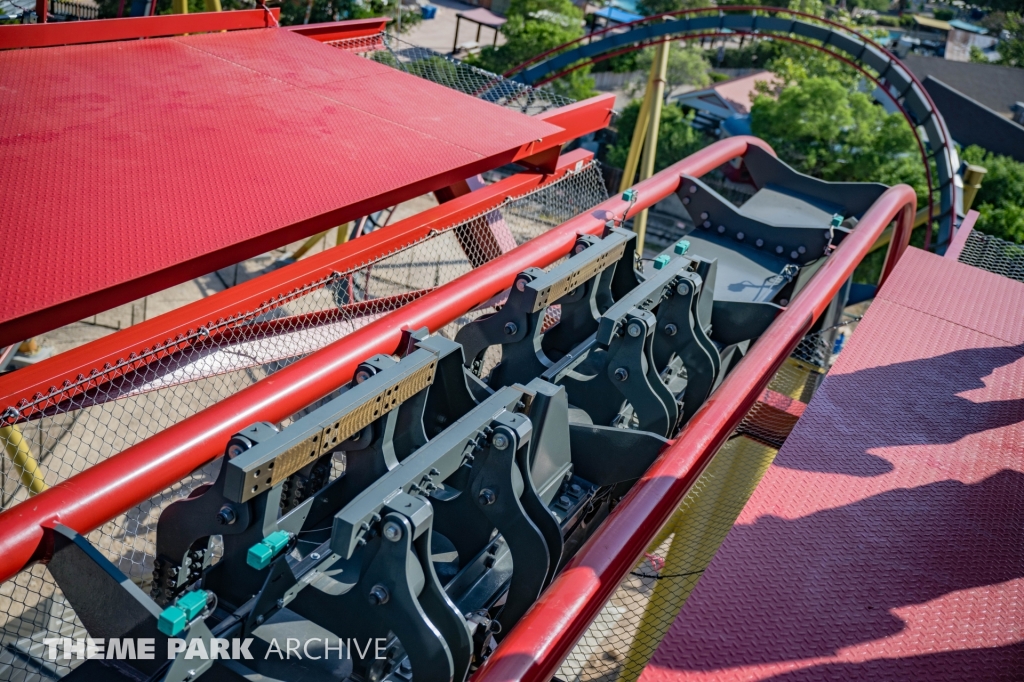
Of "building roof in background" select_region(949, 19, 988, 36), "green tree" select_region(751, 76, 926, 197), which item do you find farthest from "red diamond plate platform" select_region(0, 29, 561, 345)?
"building roof in background" select_region(949, 19, 988, 36)

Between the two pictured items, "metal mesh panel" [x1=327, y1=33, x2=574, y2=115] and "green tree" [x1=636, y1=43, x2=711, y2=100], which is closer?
"metal mesh panel" [x1=327, y1=33, x2=574, y2=115]

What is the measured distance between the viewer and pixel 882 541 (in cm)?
266

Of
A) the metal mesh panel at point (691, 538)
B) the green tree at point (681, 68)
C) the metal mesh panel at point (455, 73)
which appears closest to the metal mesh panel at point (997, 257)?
the metal mesh panel at point (455, 73)

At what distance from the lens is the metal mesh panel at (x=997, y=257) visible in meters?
7.29

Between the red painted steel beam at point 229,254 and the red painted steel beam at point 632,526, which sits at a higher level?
the red painted steel beam at point 229,254

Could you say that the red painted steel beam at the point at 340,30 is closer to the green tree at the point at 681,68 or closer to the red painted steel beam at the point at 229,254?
the red painted steel beam at the point at 229,254

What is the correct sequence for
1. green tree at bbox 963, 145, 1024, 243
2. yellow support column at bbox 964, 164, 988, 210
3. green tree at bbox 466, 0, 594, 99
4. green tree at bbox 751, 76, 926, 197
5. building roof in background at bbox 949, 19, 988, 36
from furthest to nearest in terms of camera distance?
building roof in background at bbox 949, 19, 988, 36
green tree at bbox 466, 0, 594, 99
green tree at bbox 751, 76, 926, 197
green tree at bbox 963, 145, 1024, 243
yellow support column at bbox 964, 164, 988, 210

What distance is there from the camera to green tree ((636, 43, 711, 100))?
25.2 m

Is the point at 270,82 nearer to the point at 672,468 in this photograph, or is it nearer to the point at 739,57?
the point at 672,468

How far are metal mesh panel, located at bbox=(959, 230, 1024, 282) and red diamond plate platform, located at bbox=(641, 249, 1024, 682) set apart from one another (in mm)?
3786

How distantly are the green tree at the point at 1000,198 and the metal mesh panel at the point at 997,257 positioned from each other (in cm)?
900

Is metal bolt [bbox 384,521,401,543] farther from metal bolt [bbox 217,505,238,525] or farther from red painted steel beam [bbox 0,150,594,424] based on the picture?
red painted steel beam [bbox 0,150,594,424]

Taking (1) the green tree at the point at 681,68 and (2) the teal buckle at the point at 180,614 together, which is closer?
(2) the teal buckle at the point at 180,614

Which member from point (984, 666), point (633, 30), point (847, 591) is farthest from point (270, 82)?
point (633, 30)
